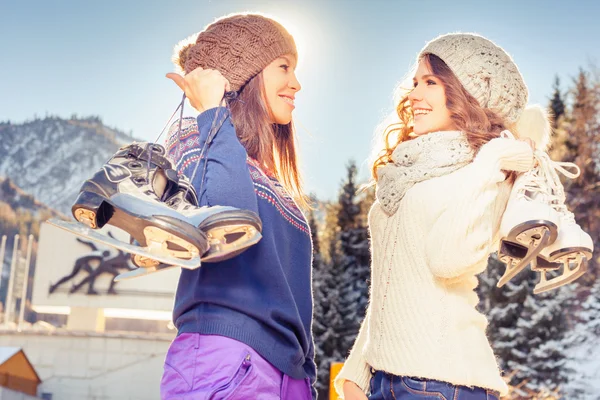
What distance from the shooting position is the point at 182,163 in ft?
5.64

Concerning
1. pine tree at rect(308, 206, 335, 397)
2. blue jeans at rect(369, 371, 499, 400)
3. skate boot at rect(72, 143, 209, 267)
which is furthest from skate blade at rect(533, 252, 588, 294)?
pine tree at rect(308, 206, 335, 397)

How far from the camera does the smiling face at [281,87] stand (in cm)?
202

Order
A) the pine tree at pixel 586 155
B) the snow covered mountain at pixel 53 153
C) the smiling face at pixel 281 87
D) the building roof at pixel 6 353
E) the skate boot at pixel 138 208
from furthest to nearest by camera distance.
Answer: the snow covered mountain at pixel 53 153 → the pine tree at pixel 586 155 → the building roof at pixel 6 353 → the smiling face at pixel 281 87 → the skate boot at pixel 138 208

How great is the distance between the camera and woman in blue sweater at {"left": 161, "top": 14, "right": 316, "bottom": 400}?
1.67 m

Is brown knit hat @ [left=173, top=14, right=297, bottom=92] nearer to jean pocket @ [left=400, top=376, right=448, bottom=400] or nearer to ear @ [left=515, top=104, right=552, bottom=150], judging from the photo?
ear @ [left=515, top=104, right=552, bottom=150]

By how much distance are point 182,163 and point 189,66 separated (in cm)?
38

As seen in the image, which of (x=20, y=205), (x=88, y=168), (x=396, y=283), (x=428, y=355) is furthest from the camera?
(x=88, y=168)

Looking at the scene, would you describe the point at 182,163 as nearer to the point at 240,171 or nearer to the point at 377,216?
the point at 240,171

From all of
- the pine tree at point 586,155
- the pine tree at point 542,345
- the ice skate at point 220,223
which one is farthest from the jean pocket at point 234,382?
the pine tree at point 586,155

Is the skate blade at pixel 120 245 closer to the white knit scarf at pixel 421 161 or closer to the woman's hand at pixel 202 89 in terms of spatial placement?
the woman's hand at pixel 202 89

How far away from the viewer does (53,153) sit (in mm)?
50750

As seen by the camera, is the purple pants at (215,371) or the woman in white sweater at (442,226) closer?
the purple pants at (215,371)

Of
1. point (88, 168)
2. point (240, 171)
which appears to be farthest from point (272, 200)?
point (88, 168)

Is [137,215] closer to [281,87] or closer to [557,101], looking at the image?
[281,87]
